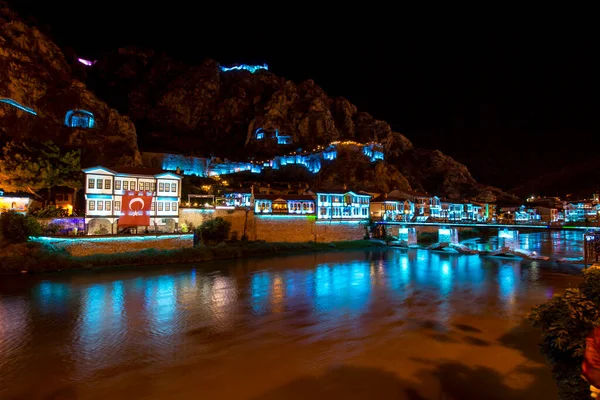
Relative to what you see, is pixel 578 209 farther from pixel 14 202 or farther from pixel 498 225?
pixel 14 202

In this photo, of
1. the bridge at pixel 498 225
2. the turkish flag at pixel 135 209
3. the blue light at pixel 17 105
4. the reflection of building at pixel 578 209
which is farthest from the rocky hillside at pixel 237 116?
the turkish flag at pixel 135 209

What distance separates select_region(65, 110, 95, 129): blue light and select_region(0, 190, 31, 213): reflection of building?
2016cm

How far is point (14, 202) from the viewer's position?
105 ft

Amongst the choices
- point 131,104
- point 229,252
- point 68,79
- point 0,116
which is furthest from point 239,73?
point 229,252

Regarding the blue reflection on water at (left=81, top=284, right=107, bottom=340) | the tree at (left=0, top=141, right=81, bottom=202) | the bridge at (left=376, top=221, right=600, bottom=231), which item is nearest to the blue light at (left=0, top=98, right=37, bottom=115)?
the tree at (left=0, top=141, right=81, bottom=202)

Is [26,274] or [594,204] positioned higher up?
[594,204]

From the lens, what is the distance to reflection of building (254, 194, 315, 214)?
158ft

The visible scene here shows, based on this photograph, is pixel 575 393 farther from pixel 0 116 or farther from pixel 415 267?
pixel 0 116

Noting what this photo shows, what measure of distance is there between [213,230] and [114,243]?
970 centimetres

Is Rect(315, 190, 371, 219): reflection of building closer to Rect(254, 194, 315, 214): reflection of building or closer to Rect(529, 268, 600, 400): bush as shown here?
Rect(254, 194, 315, 214): reflection of building

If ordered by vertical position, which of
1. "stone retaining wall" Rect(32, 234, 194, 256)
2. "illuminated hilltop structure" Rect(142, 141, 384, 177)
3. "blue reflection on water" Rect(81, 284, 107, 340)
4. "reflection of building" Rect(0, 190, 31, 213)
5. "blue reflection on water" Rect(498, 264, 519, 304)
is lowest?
"blue reflection on water" Rect(81, 284, 107, 340)

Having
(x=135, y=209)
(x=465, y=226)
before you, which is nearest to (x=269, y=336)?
(x=135, y=209)

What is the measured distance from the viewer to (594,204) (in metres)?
84.4

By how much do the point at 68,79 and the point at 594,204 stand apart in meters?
112
